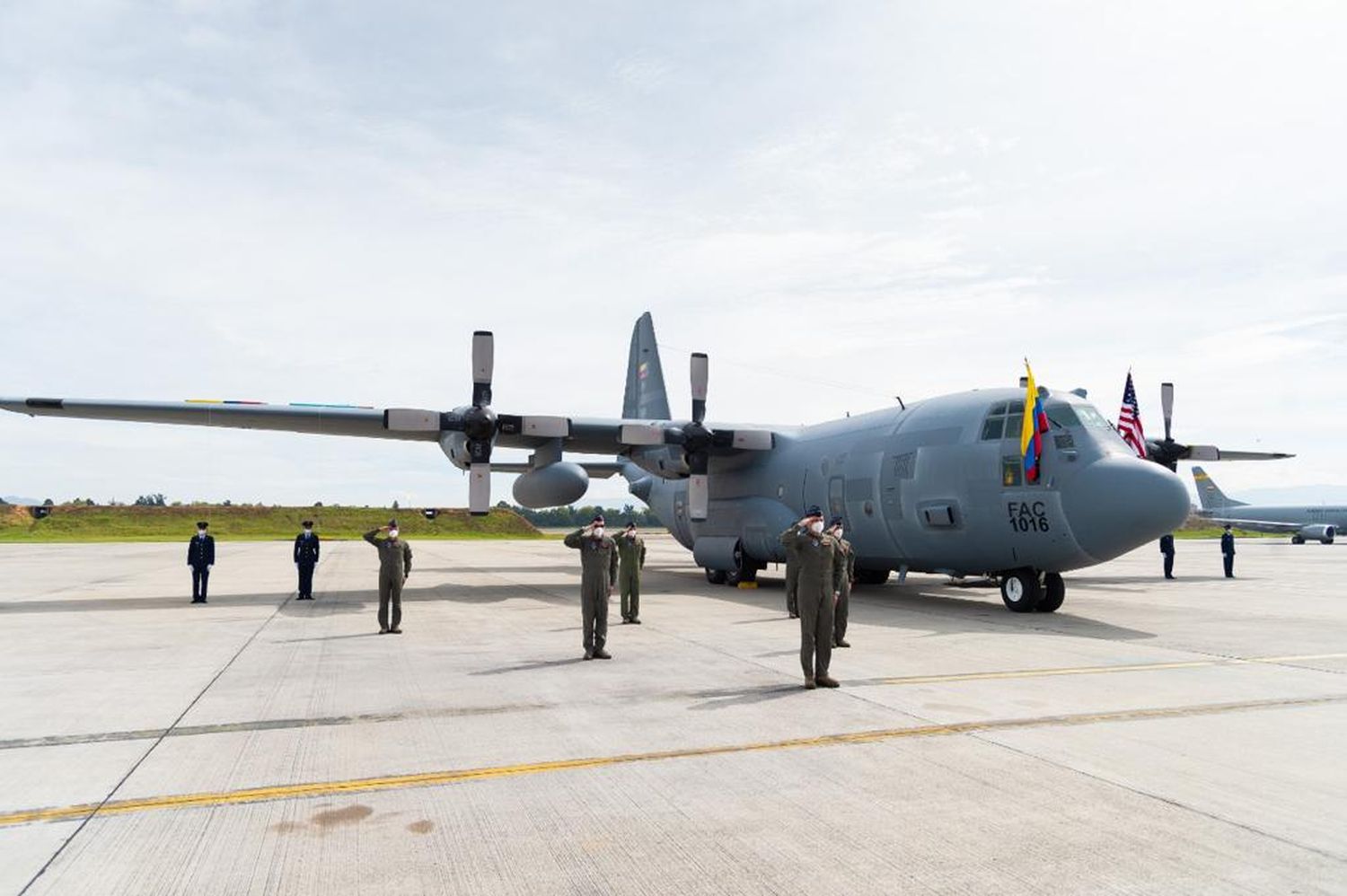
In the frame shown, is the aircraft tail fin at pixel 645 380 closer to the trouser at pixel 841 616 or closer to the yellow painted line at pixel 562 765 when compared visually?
the trouser at pixel 841 616

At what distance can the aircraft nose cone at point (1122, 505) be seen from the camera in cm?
1317

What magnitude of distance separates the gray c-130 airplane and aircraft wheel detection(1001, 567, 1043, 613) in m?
0.03

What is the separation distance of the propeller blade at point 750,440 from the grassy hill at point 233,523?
169 feet

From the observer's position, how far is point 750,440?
21.9m

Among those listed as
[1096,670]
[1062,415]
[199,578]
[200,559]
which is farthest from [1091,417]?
[199,578]

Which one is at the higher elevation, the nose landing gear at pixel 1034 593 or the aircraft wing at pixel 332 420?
the aircraft wing at pixel 332 420

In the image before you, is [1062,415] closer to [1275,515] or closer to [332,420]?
[332,420]

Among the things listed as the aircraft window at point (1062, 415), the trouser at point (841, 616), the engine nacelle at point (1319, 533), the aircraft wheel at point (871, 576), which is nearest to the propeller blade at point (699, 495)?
the aircraft wheel at point (871, 576)

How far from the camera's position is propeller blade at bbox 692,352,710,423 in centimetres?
2142

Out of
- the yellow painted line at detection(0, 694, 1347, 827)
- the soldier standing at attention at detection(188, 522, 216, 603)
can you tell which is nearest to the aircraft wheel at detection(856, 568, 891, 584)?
the yellow painted line at detection(0, 694, 1347, 827)

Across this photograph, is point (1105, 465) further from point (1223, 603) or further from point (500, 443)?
point (500, 443)

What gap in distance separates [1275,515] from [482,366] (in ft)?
211

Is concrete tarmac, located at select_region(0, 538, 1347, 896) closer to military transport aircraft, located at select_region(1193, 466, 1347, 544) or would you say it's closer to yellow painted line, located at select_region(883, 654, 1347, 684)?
yellow painted line, located at select_region(883, 654, 1347, 684)

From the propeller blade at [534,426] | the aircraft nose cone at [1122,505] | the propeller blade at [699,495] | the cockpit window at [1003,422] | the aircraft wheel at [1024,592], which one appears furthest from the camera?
the propeller blade at [699,495]
